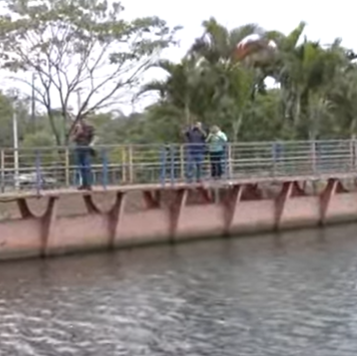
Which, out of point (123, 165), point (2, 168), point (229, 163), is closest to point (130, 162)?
point (123, 165)

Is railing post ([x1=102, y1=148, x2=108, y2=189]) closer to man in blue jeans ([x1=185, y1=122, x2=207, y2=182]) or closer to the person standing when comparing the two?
man in blue jeans ([x1=185, y1=122, x2=207, y2=182])

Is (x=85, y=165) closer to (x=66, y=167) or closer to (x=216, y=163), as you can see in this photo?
(x=66, y=167)

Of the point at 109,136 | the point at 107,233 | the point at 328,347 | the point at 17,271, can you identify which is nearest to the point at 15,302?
the point at 17,271

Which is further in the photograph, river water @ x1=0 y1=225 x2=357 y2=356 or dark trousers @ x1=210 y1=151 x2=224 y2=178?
dark trousers @ x1=210 y1=151 x2=224 y2=178

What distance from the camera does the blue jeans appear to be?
2792 cm

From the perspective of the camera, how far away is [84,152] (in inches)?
987

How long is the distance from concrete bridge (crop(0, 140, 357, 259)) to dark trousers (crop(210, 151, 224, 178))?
0.89 ft

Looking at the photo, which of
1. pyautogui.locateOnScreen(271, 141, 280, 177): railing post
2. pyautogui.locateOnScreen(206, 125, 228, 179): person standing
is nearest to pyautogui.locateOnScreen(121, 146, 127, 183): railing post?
pyautogui.locateOnScreen(206, 125, 228, 179): person standing

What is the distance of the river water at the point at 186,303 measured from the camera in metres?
14.3

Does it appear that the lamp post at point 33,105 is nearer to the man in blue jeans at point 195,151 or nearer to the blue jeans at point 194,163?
the man in blue jeans at point 195,151

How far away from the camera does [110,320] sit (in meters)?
16.3

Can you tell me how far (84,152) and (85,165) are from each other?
0.31 meters

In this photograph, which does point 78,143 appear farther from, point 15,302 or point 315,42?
point 315,42

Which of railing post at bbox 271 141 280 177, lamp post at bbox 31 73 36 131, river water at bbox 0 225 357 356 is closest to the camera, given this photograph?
river water at bbox 0 225 357 356
